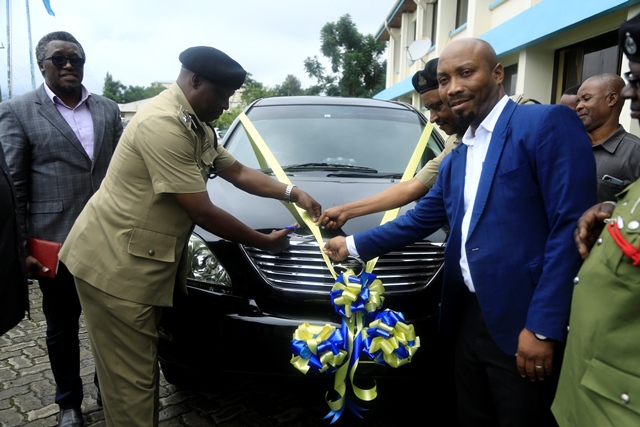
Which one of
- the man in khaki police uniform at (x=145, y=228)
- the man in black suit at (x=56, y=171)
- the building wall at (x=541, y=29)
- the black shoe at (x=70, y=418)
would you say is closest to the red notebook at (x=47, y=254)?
the man in black suit at (x=56, y=171)

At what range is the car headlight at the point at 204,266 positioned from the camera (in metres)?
2.36

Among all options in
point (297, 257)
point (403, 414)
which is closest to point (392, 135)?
point (297, 257)

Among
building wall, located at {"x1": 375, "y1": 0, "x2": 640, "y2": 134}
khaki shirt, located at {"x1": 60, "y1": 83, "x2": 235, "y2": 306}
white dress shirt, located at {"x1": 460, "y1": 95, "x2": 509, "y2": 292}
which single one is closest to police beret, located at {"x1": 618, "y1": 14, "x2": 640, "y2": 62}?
white dress shirt, located at {"x1": 460, "y1": 95, "x2": 509, "y2": 292}

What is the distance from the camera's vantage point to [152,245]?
6.64 feet

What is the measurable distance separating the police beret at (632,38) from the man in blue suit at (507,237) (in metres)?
0.31

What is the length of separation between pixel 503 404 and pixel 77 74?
262 centimetres

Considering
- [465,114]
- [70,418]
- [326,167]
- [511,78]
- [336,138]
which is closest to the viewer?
[465,114]

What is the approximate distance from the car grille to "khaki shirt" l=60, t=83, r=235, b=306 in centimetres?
43

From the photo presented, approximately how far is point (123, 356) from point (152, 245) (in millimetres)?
490

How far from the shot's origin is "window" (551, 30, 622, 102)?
270 inches

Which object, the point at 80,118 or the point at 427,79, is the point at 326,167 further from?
the point at 80,118

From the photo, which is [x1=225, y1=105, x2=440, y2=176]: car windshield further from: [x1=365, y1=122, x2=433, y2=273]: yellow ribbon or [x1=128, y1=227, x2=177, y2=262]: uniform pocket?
[x1=128, y1=227, x2=177, y2=262]: uniform pocket

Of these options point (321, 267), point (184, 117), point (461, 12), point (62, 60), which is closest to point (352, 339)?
point (321, 267)

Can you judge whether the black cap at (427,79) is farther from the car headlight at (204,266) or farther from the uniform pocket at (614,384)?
the uniform pocket at (614,384)
